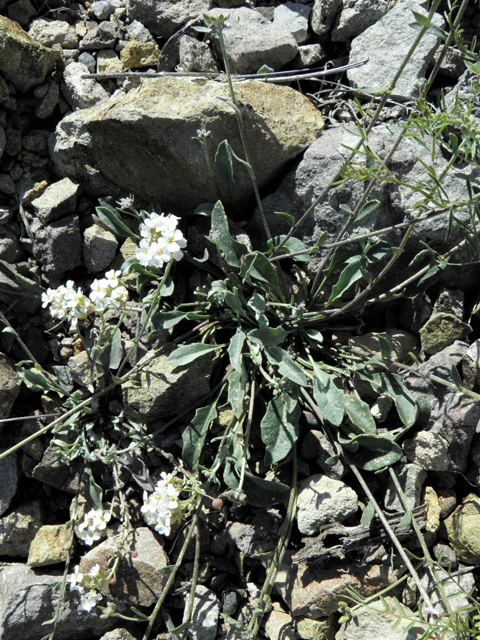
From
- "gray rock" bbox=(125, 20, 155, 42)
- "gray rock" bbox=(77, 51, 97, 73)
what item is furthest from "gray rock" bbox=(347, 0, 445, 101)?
"gray rock" bbox=(77, 51, 97, 73)

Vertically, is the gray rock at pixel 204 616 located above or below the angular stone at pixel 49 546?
above

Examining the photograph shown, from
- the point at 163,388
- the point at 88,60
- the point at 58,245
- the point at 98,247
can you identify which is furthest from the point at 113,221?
the point at 88,60

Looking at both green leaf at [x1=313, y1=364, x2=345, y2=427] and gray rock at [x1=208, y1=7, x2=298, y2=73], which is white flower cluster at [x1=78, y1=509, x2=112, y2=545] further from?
gray rock at [x1=208, y1=7, x2=298, y2=73]

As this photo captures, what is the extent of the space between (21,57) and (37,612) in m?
3.84

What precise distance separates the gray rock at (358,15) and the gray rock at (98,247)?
7.89 feet

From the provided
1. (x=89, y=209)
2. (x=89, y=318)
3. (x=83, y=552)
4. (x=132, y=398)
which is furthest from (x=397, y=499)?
(x=89, y=209)

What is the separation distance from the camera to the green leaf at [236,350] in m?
2.92

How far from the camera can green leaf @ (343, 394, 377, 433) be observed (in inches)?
118

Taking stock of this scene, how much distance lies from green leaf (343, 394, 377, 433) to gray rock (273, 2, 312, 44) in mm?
2887

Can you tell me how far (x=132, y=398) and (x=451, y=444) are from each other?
2.02 meters

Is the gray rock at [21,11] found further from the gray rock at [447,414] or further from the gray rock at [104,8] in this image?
the gray rock at [447,414]

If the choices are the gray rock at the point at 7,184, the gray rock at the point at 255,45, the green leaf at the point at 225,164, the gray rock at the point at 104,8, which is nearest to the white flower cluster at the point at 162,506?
the green leaf at the point at 225,164

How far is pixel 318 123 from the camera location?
3.56m

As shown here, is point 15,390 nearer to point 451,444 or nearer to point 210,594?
point 210,594
